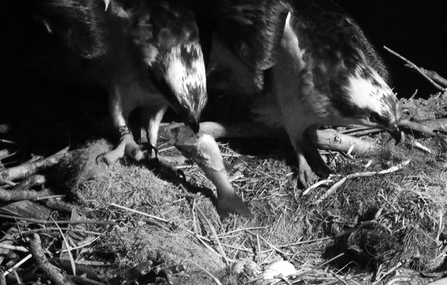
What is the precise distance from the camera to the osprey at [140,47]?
4.05 meters

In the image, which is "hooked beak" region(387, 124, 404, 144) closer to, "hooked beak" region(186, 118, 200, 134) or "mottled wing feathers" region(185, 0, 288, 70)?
"mottled wing feathers" region(185, 0, 288, 70)

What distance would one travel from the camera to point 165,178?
430cm

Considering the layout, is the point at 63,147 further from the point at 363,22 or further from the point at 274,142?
the point at 363,22

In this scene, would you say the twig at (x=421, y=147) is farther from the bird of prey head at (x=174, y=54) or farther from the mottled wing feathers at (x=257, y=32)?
the bird of prey head at (x=174, y=54)

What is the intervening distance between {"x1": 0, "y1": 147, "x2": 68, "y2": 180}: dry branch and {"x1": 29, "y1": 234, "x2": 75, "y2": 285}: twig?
0.67m

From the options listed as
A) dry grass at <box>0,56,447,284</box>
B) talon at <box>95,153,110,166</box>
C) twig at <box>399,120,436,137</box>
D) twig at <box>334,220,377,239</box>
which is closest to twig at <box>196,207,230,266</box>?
dry grass at <box>0,56,447,284</box>

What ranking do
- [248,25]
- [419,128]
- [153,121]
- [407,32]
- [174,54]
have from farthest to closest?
1. [407,32]
2. [419,128]
3. [153,121]
4. [248,25]
5. [174,54]

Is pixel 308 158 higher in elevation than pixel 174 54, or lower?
lower

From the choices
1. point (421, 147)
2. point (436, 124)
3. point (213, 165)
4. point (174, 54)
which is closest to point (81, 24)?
point (174, 54)

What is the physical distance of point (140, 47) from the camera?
416cm

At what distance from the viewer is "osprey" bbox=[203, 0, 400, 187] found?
13.9 feet

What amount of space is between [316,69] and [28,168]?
5.71ft

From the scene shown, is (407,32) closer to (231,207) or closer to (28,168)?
(231,207)

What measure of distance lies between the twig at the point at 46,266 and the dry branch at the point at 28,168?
2.18 ft
